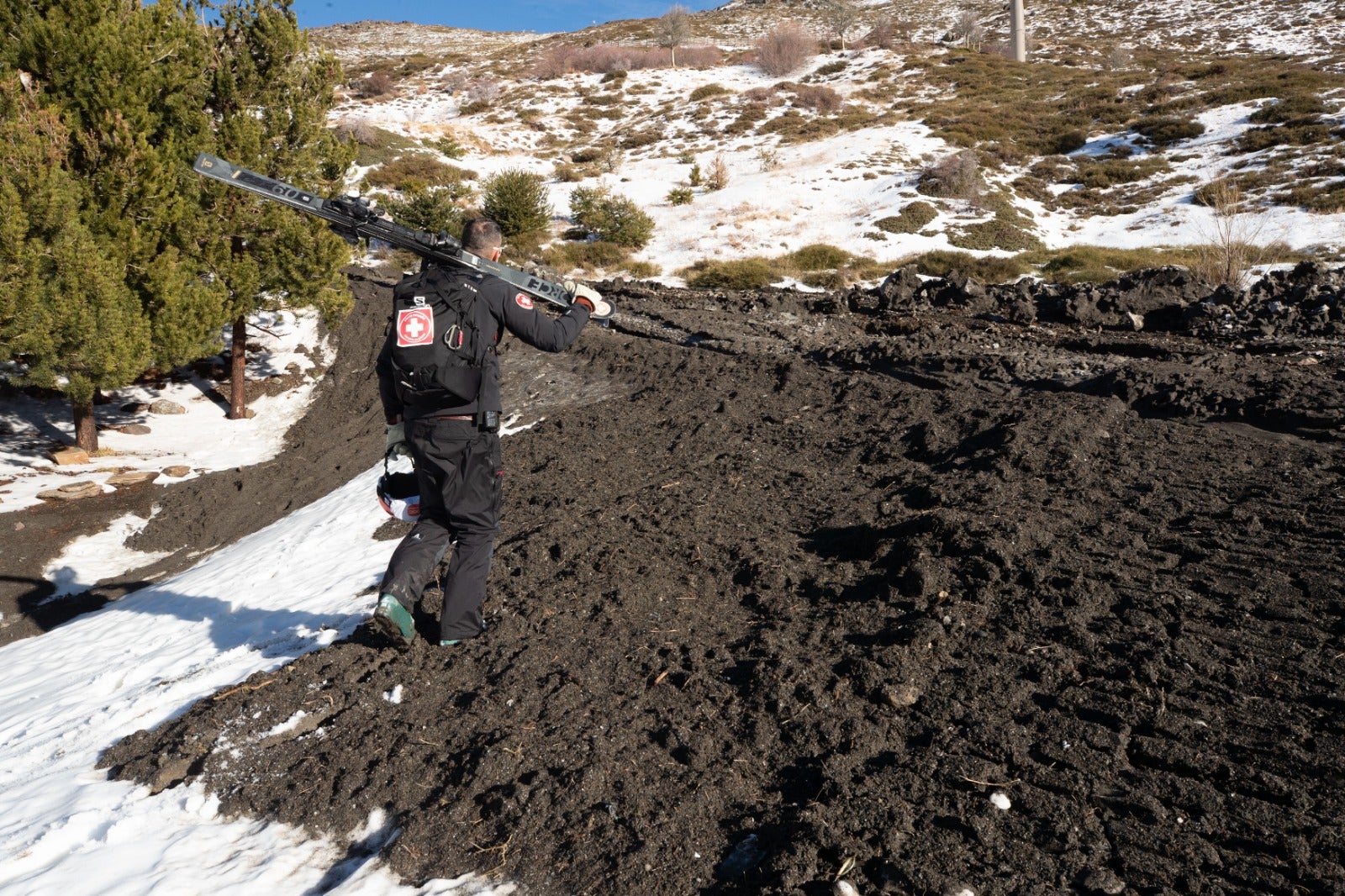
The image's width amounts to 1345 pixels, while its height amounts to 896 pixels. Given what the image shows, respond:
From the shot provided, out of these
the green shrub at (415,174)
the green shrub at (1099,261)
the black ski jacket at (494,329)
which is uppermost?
the green shrub at (415,174)

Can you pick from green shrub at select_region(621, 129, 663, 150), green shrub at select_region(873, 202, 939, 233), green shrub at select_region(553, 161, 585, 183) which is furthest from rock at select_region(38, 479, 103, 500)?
green shrub at select_region(621, 129, 663, 150)

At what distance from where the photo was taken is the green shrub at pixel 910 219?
2250 cm

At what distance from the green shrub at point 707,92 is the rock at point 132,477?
3431 cm

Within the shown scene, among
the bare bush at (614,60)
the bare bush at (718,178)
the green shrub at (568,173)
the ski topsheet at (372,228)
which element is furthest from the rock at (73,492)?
the bare bush at (614,60)

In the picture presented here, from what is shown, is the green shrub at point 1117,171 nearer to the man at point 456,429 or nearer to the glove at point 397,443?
the man at point 456,429

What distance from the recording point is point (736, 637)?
3758 mm

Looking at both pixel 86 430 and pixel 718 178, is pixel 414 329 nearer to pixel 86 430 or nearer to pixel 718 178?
pixel 86 430

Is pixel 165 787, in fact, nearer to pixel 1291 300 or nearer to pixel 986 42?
pixel 1291 300

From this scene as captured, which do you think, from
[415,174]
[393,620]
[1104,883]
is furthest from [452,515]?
[415,174]

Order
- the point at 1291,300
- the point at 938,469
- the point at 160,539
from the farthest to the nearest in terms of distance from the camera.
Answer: the point at 1291,300
the point at 160,539
the point at 938,469

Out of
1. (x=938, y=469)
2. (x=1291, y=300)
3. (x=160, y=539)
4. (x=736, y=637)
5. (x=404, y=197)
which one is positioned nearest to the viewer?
(x=736, y=637)

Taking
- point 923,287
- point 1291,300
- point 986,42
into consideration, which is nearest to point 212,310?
point 923,287

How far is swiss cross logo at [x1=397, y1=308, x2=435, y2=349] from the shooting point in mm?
3675

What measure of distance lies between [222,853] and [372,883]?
2.48 ft
